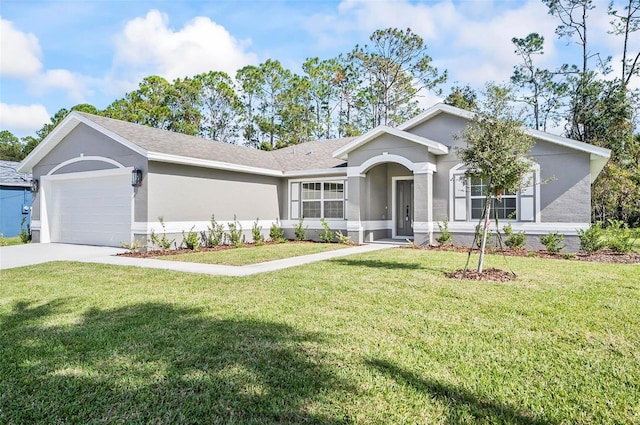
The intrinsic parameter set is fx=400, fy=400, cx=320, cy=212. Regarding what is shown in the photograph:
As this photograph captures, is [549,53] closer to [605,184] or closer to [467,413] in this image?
[605,184]

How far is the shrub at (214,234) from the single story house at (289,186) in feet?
0.97

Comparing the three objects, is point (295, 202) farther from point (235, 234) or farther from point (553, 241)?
point (553, 241)

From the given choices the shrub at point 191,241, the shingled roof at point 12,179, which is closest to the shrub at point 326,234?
the shrub at point 191,241

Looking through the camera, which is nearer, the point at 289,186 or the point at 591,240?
the point at 591,240

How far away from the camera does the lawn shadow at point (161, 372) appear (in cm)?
292

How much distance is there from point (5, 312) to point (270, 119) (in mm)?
34115

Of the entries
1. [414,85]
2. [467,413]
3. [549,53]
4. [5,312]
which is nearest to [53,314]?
[5,312]

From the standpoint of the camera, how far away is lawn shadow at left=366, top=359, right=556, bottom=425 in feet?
9.29

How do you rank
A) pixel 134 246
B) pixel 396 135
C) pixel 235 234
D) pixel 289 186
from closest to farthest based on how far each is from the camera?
pixel 134 246 < pixel 396 135 < pixel 235 234 < pixel 289 186

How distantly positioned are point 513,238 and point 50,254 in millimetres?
14322

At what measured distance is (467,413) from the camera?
9.55ft

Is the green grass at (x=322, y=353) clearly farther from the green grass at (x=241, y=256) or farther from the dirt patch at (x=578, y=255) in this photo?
the dirt patch at (x=578, y=255)

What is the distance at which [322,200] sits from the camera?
17062 millimetres

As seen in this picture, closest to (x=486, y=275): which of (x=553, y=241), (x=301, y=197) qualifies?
(x=553, y=241)
